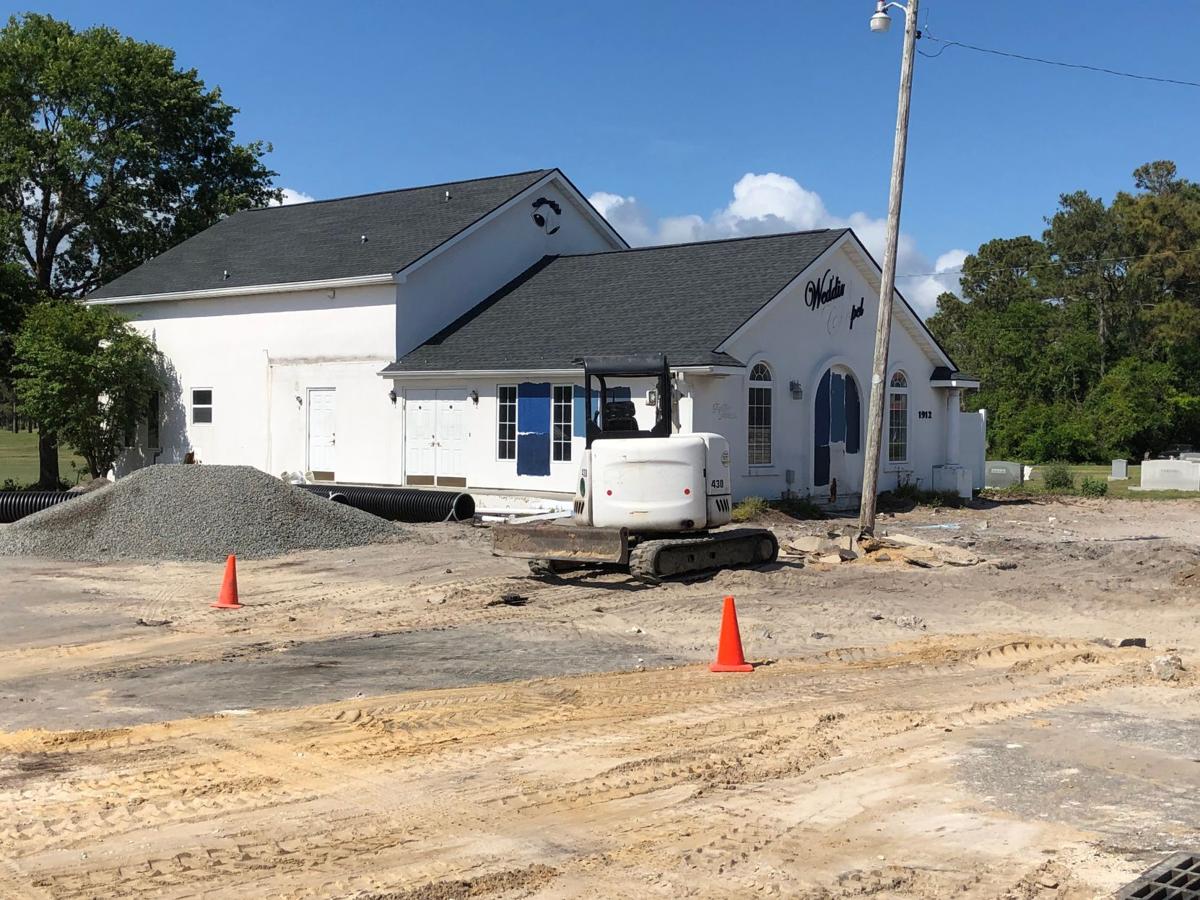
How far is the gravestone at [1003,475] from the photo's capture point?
34062 millimetres

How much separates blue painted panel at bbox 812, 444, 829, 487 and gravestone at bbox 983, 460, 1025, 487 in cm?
979

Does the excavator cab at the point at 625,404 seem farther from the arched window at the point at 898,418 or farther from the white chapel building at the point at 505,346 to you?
the arched window at the point at 898,418

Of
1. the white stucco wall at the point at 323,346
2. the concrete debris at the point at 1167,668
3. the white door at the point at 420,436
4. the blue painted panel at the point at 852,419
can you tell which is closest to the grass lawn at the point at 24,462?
the white stucco wall at the point at 323,346

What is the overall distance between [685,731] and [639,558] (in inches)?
263

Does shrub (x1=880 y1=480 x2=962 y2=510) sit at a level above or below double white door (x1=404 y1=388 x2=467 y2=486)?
below

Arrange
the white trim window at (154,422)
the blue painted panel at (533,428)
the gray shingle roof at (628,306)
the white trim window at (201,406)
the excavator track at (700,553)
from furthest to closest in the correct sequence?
the white trim window at (154,422) < the white trim window at (201,406) < the blue painted panel at (533,428) < the gray shingle roof at (628,306) < the excavator track at (700,553)

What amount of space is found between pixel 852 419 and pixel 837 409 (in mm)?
677

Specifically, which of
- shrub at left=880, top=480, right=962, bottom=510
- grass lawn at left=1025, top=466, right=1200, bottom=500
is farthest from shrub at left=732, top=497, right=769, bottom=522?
grass lawn at left=1025, top=466, right=1200, bottom=500

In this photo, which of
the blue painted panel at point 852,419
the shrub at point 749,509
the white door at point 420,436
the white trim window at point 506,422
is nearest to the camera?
the shrub at point 749,509

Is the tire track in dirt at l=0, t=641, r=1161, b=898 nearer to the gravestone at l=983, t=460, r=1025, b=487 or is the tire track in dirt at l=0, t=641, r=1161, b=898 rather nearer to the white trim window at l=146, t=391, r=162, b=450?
the gravestone at l=983, t=460, r=1025, b=487

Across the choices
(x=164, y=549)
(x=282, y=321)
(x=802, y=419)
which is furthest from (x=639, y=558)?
(x=282, y=321)

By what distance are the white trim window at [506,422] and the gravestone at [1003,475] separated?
1517cm

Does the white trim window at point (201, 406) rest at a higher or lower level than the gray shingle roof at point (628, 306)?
lower

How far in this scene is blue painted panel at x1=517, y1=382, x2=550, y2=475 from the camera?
2475cm
